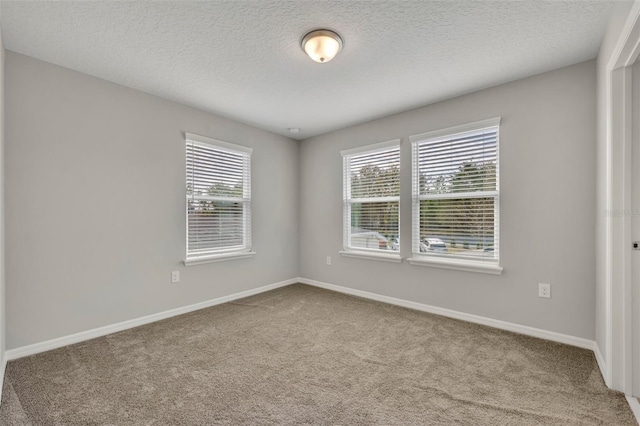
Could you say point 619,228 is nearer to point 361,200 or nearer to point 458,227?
point 458,227

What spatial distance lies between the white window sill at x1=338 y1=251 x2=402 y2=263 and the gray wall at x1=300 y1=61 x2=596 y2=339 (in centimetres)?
14

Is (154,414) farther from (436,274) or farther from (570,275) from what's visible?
(570,275)

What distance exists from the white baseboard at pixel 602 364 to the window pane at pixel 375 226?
198 centimetres

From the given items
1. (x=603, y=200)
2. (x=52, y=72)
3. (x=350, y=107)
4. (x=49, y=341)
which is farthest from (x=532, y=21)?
(x=49, y=341)

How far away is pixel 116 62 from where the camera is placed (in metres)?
2.52

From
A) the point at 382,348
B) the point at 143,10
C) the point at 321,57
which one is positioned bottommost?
the point at 382,348

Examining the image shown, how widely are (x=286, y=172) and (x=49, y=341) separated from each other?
11.1ft

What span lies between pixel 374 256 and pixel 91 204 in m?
3.22

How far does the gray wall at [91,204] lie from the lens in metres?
2.40

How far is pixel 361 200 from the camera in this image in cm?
420

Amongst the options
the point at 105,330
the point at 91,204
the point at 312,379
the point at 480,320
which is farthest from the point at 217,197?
the point at 480,320

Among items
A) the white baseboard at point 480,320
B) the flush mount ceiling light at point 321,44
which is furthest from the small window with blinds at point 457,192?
the flush mount ceiling light at point 321,44

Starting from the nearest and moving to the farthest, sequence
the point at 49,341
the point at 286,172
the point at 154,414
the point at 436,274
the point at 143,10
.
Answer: the point at 154,414 < the point at 143,10 < the point at 49,341 < the point at 436,274 < the point at 286,172

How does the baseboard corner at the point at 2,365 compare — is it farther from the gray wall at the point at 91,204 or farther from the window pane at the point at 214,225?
the window pane at the point at 214,225
